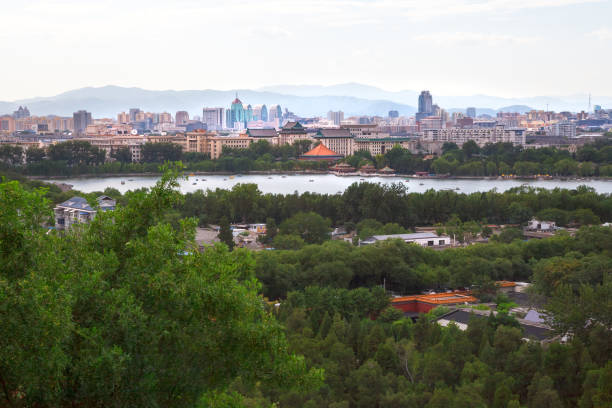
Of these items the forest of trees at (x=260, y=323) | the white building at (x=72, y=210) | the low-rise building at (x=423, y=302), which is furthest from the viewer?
the white building at (x=72, y=210)

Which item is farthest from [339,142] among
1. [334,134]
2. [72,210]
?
[72,210]

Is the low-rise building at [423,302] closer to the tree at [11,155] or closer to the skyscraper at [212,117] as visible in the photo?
the tree at [11,155]

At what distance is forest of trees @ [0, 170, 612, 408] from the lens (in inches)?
98.5

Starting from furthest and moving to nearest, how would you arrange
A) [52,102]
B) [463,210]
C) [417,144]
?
1. [52,102]
2. [417,144]
3. [463,210]

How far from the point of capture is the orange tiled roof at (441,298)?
8.95 meters

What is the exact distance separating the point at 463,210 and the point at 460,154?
68.2 feet

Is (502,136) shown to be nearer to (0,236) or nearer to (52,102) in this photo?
(0,236)

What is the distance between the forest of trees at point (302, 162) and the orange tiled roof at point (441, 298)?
21462mm

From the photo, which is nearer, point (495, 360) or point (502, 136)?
point (495, 360)

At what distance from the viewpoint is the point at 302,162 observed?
36000mm

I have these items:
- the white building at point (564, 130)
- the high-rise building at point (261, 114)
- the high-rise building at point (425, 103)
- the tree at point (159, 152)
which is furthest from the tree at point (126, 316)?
the high-rise building at point (261, 114)

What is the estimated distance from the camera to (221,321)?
2822mm

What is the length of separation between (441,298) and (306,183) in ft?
66.2

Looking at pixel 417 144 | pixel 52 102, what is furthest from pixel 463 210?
pixel 52 102
